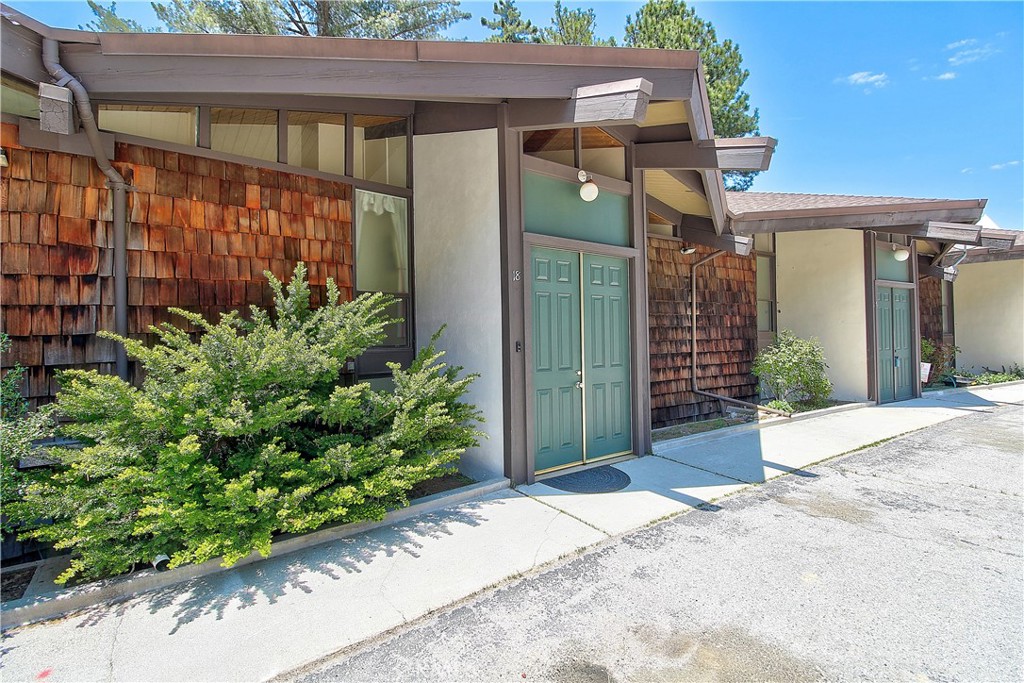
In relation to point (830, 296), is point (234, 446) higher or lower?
lower

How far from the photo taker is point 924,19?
8648 mm

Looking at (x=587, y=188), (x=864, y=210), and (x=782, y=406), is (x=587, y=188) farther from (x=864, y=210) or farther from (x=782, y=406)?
(x=864, y=210)

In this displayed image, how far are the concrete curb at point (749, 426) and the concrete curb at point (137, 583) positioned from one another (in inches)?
131

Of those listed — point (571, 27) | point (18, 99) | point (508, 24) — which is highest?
point (508, 24)

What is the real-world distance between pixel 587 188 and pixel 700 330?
162 inches

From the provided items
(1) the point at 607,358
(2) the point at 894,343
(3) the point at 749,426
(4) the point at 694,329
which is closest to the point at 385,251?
(1) the point at 607,358

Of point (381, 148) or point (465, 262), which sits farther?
point (381, 148)

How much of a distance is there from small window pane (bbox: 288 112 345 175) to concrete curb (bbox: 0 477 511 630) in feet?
10.2

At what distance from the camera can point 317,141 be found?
14.9 ft

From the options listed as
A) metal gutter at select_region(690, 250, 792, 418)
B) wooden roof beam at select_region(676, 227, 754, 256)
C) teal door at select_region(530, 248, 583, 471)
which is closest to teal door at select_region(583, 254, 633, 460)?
teal door at select_region(530, 248, 583, 471)

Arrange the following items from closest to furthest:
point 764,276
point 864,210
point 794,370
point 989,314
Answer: point 864,210, point 794,370, point 764,276, point 989,314

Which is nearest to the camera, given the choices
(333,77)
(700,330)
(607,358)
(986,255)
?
(333,77)

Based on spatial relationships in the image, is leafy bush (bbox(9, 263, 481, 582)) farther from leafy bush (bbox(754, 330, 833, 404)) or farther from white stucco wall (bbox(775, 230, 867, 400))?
white stucco wall (bbox(775, 230, 867, 400))

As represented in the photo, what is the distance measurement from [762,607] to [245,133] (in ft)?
16.2
